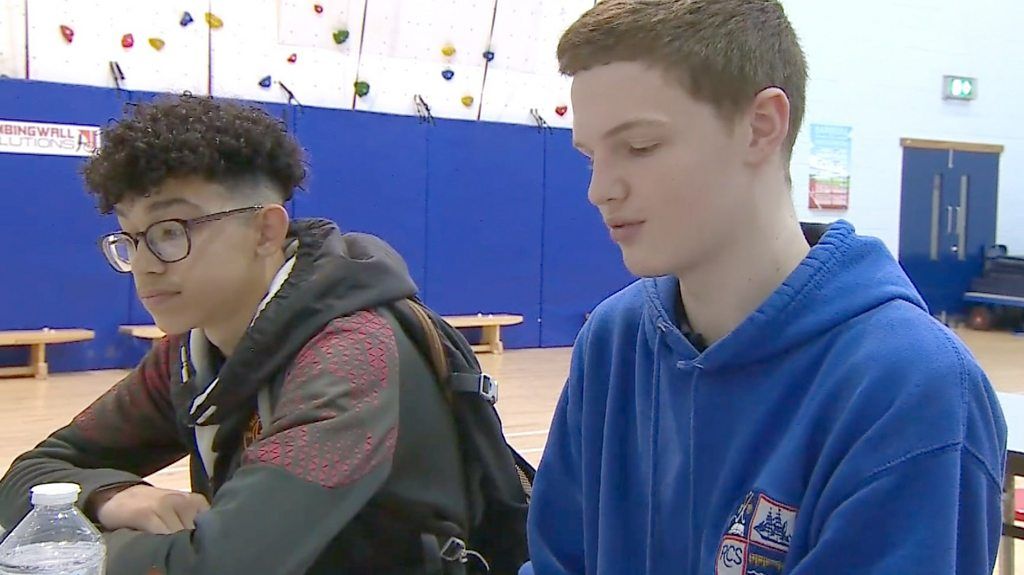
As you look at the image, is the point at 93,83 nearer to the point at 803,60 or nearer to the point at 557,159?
the point at 557,159

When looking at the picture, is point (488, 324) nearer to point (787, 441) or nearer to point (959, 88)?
point (959, 88)

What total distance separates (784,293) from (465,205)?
24.2 feet

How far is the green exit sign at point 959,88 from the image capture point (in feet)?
36.2

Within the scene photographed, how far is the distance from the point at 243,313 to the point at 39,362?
586 cm

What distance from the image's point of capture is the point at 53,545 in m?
1.32

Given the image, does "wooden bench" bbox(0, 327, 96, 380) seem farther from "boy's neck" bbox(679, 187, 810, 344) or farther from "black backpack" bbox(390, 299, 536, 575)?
"boy's neck" bbox(679, 187, 810, 344)

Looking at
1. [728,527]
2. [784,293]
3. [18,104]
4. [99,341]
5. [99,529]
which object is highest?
[18,104]

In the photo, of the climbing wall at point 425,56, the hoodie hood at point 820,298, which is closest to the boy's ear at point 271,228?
the hoodie hood at point 820,298

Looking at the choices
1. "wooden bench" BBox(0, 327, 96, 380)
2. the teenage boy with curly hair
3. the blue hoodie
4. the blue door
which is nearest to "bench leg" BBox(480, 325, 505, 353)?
"wooden bench" BBox(0, 327, 96, 380)

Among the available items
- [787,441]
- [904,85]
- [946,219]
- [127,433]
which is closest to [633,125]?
[787,441]

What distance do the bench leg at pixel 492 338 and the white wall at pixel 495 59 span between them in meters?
1.79

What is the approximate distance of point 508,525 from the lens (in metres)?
1.61

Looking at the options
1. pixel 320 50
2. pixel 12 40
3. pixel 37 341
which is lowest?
pixel 37 341

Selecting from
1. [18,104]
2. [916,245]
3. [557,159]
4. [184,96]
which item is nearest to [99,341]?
[18,104]
